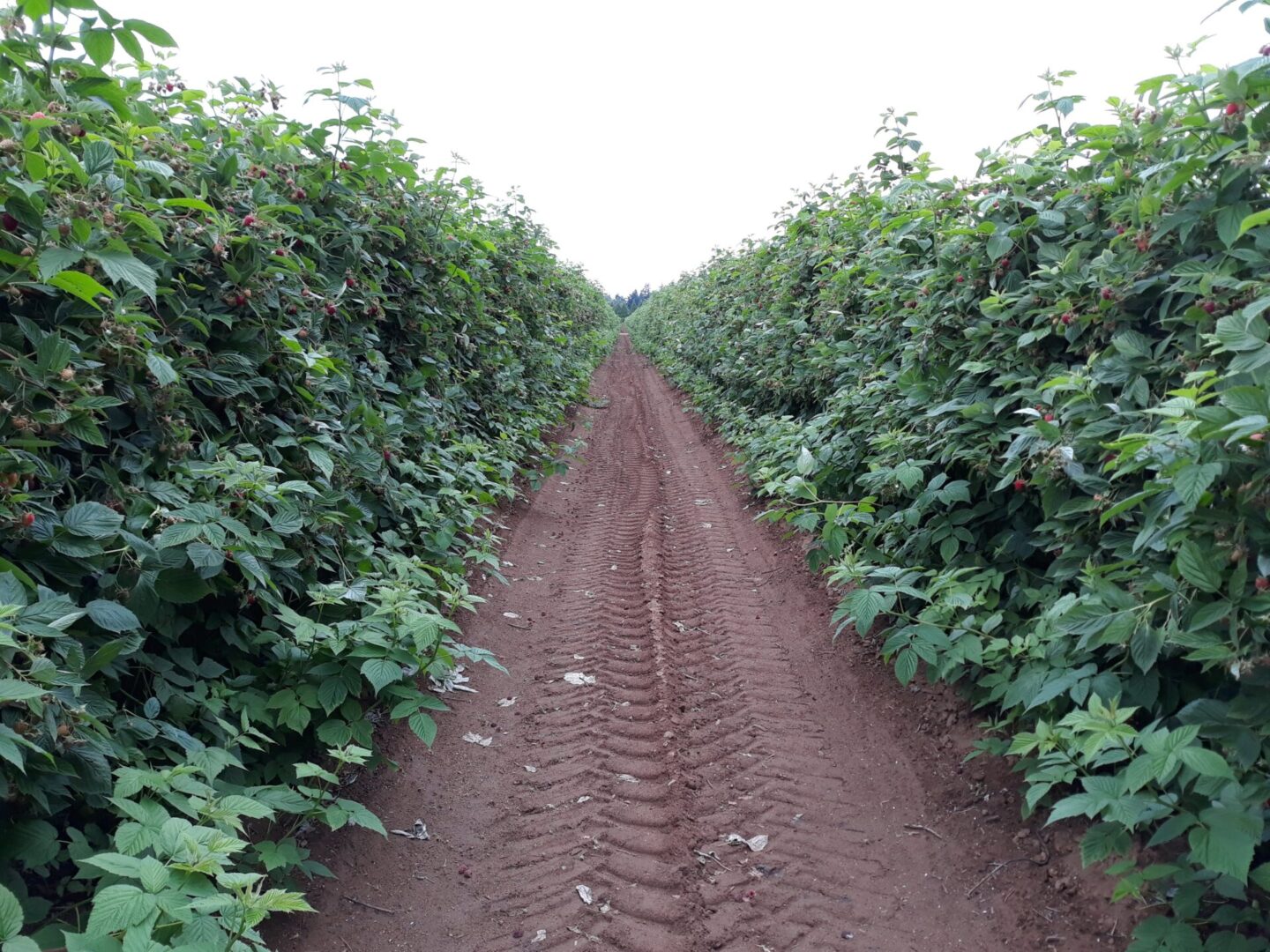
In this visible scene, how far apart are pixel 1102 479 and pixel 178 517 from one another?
3305 mm

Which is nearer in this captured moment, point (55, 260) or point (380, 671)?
point (55, 260)

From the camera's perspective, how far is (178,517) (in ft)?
7.63

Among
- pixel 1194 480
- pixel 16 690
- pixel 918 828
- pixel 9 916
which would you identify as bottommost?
A: pixel 918 828

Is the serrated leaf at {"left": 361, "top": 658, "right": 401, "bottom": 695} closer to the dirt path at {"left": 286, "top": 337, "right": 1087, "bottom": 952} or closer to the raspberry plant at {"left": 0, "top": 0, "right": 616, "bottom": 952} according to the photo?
the raspberry plant at {"left": 0, "top": 0, "right": 616, "bottom": 952}

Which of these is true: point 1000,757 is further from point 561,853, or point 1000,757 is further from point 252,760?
point 252,760

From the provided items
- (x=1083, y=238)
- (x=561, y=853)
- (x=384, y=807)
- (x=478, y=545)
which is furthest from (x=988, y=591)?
(x=478, y=545)

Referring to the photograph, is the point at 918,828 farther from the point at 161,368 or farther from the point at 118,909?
the point at 161,368

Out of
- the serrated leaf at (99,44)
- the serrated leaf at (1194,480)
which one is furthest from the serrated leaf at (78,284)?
the serrated leaf at (1194,480)

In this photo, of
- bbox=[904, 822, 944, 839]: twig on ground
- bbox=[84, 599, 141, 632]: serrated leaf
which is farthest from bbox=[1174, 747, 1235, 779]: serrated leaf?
bbox=[84, 599, 141, 632]: serrated leaf

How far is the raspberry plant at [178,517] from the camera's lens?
1.78 meters

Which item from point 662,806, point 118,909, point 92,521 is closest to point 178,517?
point 92,521

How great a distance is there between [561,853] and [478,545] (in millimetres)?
2983

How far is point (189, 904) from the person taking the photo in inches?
63.2

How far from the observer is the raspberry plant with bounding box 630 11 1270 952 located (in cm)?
199
